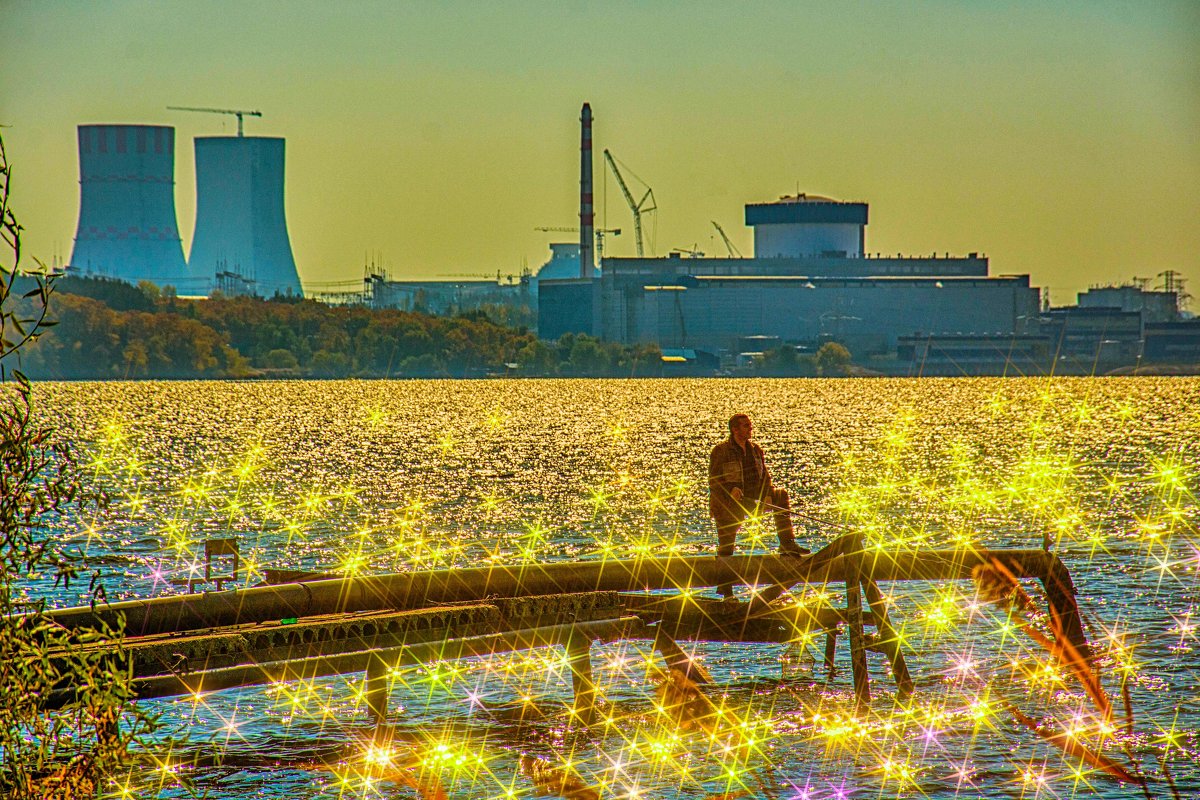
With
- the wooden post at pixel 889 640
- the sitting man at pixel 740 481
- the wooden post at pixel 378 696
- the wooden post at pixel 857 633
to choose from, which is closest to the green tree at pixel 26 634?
the wooden post at pixel 378 696

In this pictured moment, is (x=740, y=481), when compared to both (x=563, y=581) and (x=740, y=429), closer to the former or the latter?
(x=740, y=429)

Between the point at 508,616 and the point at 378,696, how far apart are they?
209 centimetres

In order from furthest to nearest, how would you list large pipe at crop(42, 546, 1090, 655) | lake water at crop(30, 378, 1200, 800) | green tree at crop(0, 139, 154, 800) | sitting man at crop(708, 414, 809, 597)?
sitting man at crop(708, 414, 809, 597)
lake water at crop(30, 378, 1200, 800)
large pipe at crop(42, 546, 1090, 655)
green tree at crop(0, 139, 154, 800)

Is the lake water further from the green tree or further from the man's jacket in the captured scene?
the green tree

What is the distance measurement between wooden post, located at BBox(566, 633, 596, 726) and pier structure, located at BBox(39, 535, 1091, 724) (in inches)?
0.8

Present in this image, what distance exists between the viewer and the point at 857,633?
19672mm

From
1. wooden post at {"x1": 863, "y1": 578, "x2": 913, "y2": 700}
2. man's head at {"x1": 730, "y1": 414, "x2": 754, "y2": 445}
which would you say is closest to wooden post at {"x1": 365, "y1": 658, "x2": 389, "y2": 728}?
man's head at {"x1": 730, "y1": 414, "x2": 754, "y2": 445}

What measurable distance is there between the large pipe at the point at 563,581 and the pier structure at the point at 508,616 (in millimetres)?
15

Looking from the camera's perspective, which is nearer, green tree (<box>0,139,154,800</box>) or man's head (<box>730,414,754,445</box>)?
green tree (<box>0,139,154,800</box>)

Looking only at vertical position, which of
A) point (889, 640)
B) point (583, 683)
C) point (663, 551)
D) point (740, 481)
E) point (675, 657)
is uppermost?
point (740, 481)

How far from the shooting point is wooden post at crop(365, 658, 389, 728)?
18.4 m

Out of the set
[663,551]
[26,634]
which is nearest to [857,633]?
[26,634]

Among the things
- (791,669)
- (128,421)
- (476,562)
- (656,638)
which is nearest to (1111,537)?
(476,562)

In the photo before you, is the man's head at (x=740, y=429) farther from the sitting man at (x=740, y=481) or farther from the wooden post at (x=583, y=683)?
the wooden post at (x=583, y=683)
